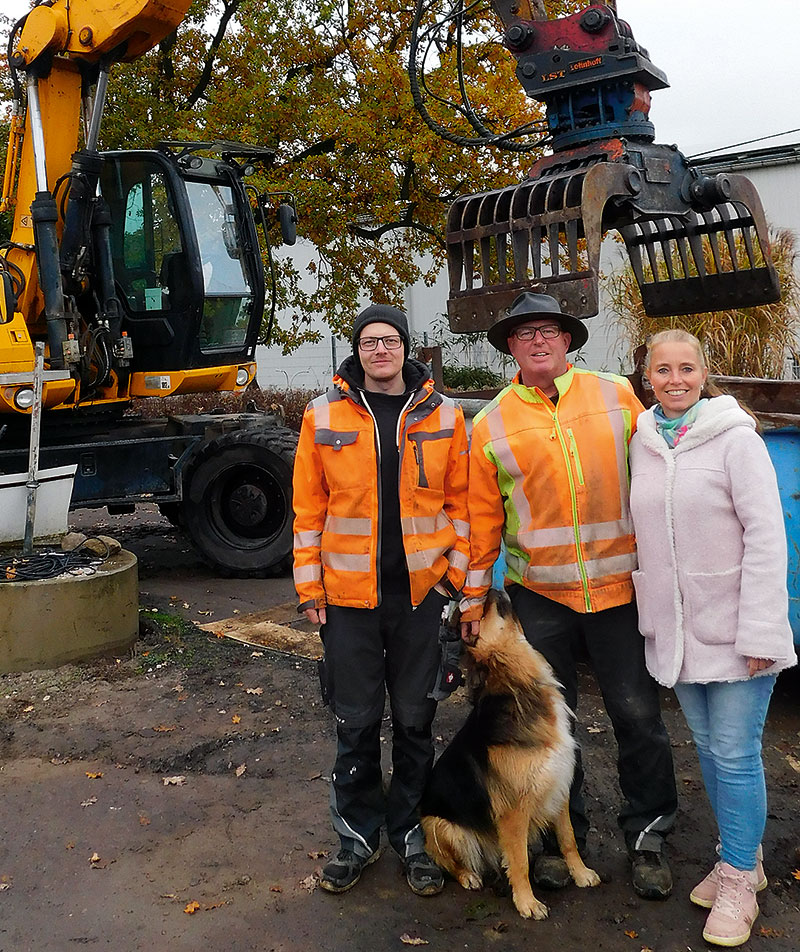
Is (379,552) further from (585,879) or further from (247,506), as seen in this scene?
(247,506)

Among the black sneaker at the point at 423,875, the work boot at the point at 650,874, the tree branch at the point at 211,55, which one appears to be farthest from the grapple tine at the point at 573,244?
the tree branch at the point at 211,55

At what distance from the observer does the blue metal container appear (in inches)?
163

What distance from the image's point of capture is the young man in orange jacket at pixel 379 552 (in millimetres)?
3115

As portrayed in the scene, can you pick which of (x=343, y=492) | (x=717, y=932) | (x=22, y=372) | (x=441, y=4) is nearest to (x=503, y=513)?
(x=343, y=492)

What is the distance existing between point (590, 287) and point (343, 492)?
Result: 202 cm

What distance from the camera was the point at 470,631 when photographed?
312cm

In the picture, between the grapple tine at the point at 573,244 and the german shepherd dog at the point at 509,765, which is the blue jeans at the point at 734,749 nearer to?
the german shepherd dog at the point at 509,765

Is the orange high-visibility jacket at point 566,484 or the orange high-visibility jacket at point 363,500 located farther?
the orange high-visibility jacket at point 363,500

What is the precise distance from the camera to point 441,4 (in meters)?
13.3

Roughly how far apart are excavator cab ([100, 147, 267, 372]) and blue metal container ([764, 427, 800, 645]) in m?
4.92

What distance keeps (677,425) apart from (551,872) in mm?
1515

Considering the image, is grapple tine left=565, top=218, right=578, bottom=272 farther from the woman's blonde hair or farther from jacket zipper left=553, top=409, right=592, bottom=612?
jacket zipper left=553, top=409, right=592, bottom=612

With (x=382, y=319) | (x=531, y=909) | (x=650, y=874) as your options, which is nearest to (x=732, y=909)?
(x=650, y=874)

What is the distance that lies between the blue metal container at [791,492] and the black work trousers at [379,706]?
1.83 meters
